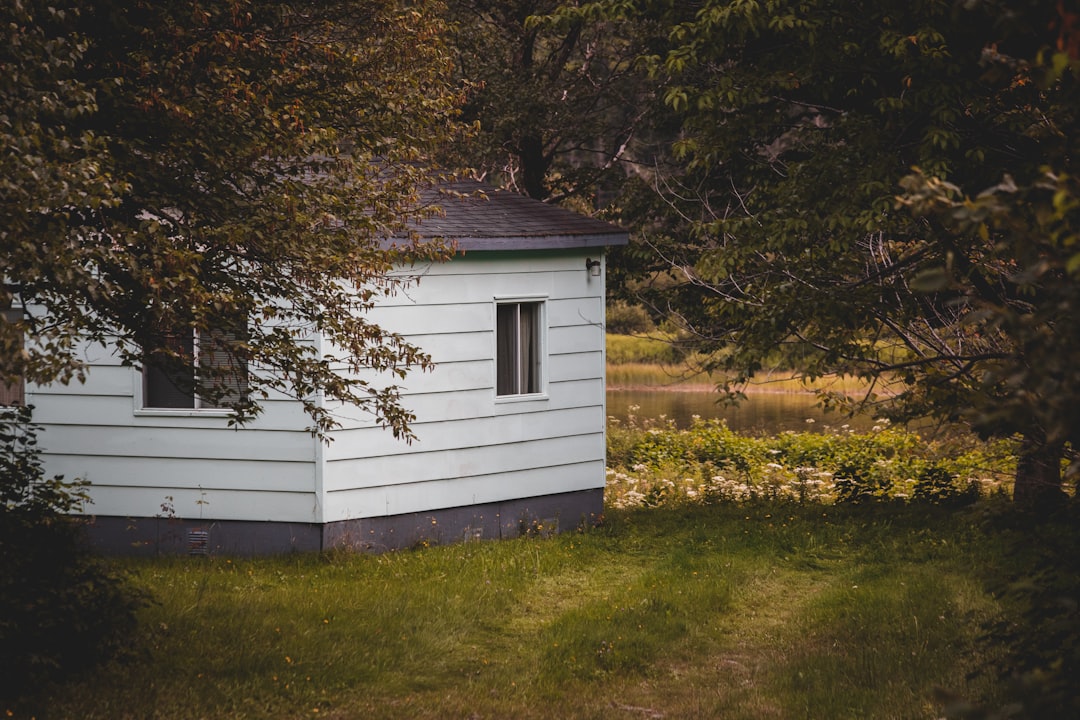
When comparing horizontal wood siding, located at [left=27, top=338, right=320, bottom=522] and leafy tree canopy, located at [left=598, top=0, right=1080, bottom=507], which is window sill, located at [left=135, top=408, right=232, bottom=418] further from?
leafy tree canopy, located at [left=598, top=0, right=1080, bottom=507]

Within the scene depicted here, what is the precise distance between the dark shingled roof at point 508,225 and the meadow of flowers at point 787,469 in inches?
166

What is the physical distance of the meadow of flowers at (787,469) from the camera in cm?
1470

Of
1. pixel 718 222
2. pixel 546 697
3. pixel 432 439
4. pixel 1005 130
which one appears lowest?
pixel 546 697

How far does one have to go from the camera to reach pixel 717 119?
10836 millimetres

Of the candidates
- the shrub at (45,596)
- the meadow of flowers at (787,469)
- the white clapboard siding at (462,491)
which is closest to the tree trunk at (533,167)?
the meadow of flowers at (787,469)

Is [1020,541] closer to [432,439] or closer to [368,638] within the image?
[368,638]

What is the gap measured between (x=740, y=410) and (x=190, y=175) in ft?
79.8

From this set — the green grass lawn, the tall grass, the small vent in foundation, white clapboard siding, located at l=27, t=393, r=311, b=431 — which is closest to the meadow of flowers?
the tall grass

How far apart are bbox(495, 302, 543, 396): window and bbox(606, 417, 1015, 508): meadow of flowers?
339 centimetres

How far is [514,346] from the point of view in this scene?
13414 mm

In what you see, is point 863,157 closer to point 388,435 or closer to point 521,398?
point 521,398

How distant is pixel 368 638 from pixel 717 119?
5807mm

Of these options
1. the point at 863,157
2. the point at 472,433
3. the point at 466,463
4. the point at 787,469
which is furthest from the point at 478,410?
the point at 787,469

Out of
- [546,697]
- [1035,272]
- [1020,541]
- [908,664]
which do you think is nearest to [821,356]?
[908,664]
